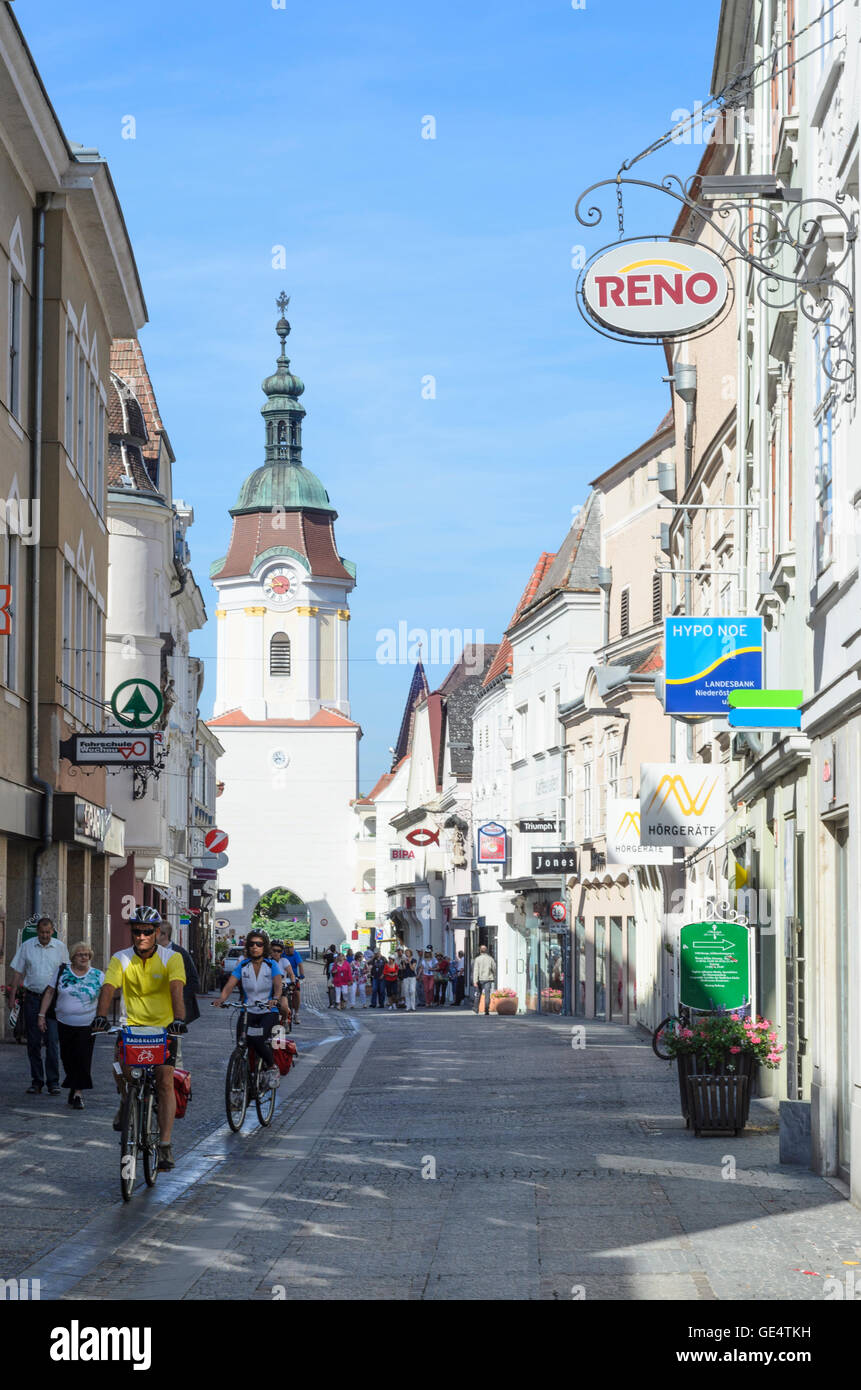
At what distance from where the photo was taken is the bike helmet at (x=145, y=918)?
12.8m

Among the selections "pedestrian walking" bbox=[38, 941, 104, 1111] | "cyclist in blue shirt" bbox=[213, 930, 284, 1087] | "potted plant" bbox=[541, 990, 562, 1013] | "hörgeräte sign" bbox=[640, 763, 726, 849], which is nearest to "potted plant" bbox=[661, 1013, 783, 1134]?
"cyclist in blue shirt" bbox=[213, 930, 284, 1087]

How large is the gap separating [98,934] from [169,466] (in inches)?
786

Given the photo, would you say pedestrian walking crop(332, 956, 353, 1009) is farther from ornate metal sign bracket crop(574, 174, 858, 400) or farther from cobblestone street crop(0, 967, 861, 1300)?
ornate metal sign bracket crop(574, 174, 858, 400)

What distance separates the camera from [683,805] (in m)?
24.0

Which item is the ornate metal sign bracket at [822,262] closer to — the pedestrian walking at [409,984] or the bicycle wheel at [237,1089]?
the bicycle wheel at [237,1089]

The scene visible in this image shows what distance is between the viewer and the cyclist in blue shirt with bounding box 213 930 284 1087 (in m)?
16.6

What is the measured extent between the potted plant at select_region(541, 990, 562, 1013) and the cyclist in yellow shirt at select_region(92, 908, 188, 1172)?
35883 mm

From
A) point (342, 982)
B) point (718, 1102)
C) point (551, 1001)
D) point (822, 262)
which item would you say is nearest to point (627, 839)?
point (718, 1102)

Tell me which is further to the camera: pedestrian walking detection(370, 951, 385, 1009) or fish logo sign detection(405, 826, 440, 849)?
fish logo sign detection(405, 826, 440, 849)

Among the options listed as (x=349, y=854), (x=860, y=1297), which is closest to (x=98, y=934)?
(x=860, y=1297)

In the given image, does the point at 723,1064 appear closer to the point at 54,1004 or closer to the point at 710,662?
the point at 710,662

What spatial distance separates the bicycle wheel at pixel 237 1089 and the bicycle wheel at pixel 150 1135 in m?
3.20

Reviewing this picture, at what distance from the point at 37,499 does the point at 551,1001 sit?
1117 inches

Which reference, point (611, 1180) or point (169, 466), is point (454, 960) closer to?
point (169, 466)
